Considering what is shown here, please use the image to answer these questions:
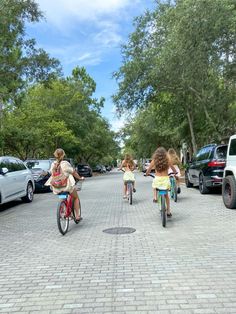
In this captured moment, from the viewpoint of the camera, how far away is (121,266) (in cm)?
564

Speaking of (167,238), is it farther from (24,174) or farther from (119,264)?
(24,174)

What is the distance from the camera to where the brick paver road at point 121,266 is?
14.1 feet

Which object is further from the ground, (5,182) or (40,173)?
(40,173)

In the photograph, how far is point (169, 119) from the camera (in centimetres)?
2917

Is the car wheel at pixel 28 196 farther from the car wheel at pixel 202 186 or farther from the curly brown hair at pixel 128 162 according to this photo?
the car wheel at pixel 202 186

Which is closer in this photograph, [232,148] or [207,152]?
[232,148]

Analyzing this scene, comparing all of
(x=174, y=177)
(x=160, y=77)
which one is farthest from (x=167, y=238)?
(x=160, y=77)

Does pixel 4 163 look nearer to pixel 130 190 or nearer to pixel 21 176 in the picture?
pixel 21 176

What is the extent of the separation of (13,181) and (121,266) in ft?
26.6

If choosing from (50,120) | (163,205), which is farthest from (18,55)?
(50,120)

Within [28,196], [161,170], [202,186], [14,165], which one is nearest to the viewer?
[161,170]

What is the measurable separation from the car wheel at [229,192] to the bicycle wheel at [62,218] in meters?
4.69

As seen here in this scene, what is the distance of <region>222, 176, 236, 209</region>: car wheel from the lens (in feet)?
34.6

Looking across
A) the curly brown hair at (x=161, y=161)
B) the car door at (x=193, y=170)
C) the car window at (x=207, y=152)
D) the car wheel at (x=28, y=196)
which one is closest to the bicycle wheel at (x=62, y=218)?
the curly brown hair at (x=161, y=161)
